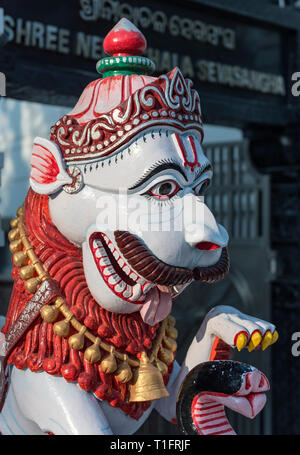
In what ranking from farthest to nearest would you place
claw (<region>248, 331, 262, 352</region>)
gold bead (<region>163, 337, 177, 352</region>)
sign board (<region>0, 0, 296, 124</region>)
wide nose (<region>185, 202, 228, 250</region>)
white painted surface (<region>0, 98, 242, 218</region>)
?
white painted surface (<region>0, 98, 242, 218</region>)
sign board (<region>0, 0, 296, 124</region>)
gold bead (<region>163, 337, 177, 352</region>)
claw (<region>248, 331, 262, 352</region>)
wide nose (<region>185, 202, 228, 250</region>)

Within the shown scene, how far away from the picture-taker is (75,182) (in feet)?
4.62

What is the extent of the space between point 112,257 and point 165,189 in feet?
0.60

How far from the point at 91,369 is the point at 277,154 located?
2.14 metres

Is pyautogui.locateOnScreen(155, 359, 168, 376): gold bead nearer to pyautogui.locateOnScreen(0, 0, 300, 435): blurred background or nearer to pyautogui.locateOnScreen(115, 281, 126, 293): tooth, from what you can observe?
pyautogui.locateOnScreen(115, 281, 126, 293): tooth

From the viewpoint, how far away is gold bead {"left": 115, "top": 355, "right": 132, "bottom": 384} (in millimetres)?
1409

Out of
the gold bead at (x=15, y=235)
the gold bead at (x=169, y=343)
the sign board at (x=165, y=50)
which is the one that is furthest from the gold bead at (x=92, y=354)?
the sign board at (x=165, y=50)

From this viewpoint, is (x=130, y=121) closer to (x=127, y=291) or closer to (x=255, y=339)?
(x=127, y=291)

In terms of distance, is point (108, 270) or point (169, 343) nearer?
point (108, 270)

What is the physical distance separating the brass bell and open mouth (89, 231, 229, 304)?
0.15 metres

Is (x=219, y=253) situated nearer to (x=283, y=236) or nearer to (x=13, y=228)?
(x=13, y=228)

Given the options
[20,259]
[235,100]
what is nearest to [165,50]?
[235,100]

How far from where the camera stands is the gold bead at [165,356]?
1527mm

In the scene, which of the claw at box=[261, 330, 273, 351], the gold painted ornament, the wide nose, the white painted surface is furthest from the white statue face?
the white painted surface

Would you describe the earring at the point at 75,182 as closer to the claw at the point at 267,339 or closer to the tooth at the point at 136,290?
the tooth at the point at 136,290
